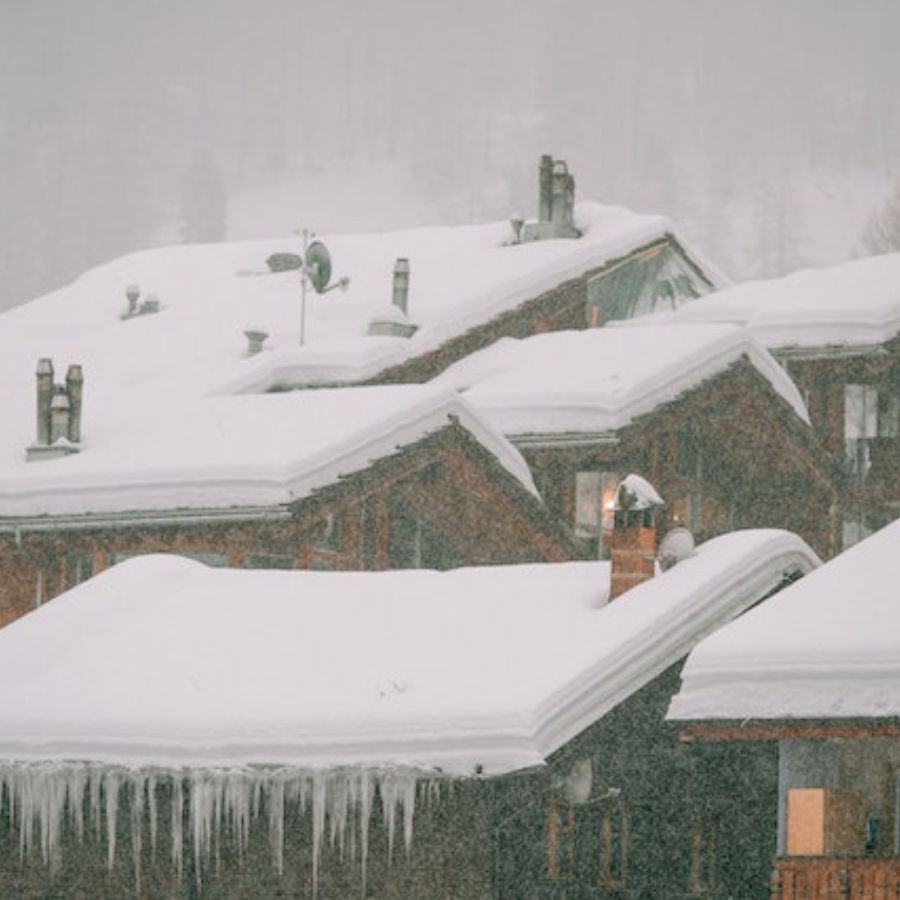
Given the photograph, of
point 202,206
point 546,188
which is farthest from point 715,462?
point 202,206

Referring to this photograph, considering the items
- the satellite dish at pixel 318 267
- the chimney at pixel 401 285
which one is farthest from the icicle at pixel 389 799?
the satellite dish at pixel 318 267

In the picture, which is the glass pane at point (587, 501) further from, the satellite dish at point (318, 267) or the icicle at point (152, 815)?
the icicle at point (152, 815)

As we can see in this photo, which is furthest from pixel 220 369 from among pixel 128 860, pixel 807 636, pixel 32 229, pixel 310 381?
pixel 32 229

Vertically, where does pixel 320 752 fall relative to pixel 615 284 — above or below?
below

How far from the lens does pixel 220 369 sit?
39.2 m

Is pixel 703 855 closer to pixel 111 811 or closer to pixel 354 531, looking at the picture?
pixel 111 811

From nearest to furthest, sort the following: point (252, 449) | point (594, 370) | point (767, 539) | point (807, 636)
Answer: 1. point (807, 636)
2. point (767, 539)
3. point (252, 449)
4. point (594, 370)

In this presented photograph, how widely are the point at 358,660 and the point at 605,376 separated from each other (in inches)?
495

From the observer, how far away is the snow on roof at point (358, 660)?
22.8 m

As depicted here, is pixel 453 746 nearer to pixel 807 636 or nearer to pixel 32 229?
pixel 807 636

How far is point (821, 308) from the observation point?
132 feet

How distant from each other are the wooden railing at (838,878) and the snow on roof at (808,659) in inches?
45.3

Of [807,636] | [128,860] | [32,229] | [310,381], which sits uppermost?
[32,229]

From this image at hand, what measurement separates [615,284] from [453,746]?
846 inches
